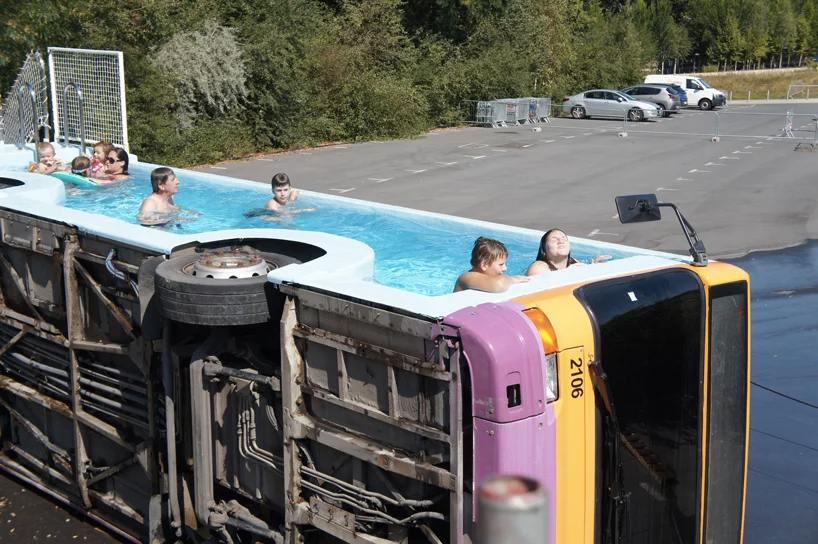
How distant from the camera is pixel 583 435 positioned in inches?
174

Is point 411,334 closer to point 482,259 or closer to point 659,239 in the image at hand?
point 482,259

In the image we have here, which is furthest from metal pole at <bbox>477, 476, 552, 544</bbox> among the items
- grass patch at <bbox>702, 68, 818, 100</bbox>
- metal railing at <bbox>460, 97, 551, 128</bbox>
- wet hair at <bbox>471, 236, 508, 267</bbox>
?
A: grass patch at <bbox>702, 68, 818, 100</bbox>

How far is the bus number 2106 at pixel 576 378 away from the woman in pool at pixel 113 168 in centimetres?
890

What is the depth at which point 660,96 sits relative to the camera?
43.2 m

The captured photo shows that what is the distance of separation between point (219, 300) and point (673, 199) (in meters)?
15.5

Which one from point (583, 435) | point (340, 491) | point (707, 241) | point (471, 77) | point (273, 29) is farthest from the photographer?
point (471, 77)

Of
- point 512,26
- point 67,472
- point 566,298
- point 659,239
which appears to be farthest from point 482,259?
point 512,26

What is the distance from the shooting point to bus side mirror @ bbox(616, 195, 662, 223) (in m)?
5.28

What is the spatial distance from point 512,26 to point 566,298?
39150 millimetres

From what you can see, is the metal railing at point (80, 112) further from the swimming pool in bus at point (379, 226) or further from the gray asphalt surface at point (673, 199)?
the gray asphalt surface at point (673, 199)

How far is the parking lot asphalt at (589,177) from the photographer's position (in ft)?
53.6

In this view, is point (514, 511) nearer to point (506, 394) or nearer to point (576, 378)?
point (506, 394)

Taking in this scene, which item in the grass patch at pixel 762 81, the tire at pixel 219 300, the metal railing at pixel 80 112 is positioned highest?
the grass patch at pixel 762 81

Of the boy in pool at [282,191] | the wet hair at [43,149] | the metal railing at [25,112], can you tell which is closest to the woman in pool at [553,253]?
the boy in pool at [282,191]
